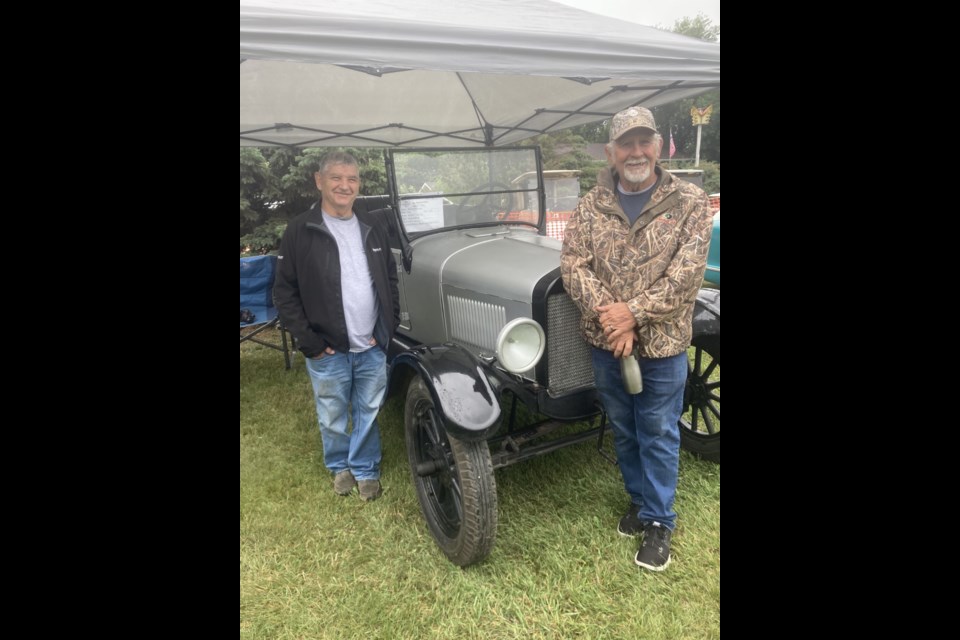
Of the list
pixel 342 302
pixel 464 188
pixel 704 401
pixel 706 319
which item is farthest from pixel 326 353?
pixel 704 401

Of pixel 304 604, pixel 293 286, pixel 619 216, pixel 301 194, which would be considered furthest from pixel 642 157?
pixel 301 194

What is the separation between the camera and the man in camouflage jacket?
2.13 m

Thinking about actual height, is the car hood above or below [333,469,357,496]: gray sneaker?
above

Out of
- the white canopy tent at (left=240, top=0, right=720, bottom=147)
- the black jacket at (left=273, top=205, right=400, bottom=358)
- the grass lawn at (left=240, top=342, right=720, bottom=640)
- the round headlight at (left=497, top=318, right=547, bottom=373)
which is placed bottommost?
the grass lawn at (left=240, top=342, right=720, bottom=640)

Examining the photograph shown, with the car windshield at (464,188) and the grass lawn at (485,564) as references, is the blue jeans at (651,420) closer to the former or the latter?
the grass lawn at (485,564)

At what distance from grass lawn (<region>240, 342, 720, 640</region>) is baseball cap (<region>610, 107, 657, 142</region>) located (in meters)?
1.87

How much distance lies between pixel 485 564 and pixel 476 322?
3.88 ft

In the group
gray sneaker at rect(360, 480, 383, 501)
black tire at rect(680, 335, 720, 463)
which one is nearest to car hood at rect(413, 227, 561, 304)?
black tire at rect(680, 335, 720, 463)

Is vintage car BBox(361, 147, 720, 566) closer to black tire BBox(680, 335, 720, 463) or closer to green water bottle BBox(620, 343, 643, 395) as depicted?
black tire BBox(680, 335, 720, 463)

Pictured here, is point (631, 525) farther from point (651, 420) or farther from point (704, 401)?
point (704, 401)

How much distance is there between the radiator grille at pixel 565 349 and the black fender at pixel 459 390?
350 millimetres

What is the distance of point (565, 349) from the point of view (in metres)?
2.59

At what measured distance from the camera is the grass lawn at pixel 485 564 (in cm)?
217

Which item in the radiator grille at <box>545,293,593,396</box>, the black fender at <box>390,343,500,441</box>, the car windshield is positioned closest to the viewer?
the black fender at <box>390,343,500,441</box>
